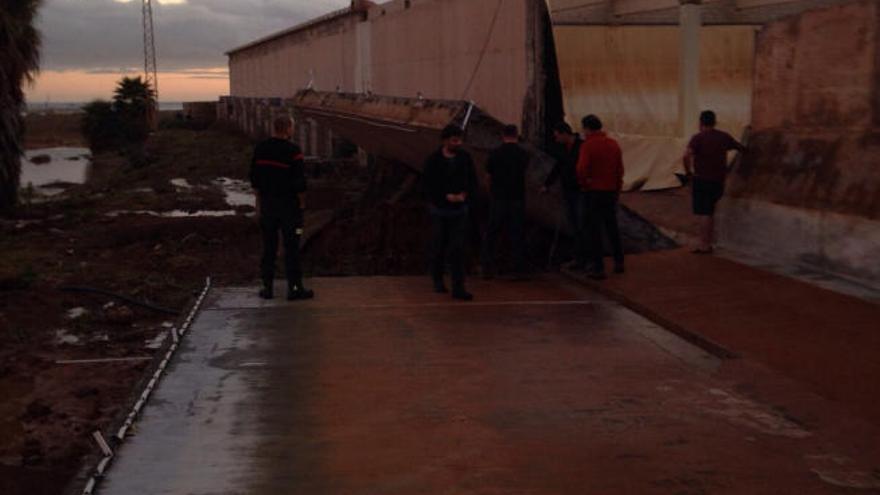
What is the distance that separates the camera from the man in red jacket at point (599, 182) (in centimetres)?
1039

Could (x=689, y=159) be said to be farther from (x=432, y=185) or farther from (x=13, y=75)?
(x=13, y=75)

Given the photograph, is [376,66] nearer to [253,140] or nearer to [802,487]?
[802,487]

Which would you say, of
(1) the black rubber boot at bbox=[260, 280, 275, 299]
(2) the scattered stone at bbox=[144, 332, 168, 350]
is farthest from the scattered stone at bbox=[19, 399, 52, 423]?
(1) the black rubber boot at bbox=[260, 280, 275, 299]

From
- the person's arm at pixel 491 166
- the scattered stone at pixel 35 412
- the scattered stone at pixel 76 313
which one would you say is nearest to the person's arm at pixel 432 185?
the person's arm at pixel 491 166

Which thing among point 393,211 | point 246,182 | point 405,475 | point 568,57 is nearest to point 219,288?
point 393,211

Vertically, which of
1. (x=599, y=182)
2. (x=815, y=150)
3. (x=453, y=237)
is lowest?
(x=453, y=237)

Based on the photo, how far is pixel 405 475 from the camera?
4.88m

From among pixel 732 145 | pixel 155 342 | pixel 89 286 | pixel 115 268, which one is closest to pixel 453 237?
pixel 732 145

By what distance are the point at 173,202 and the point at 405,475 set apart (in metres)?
21.2

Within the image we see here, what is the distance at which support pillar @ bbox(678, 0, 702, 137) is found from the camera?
16375 millimetres

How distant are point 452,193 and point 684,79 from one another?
8.18m

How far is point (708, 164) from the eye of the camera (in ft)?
35.9

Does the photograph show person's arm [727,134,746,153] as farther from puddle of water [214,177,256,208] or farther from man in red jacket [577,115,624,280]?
puddle of water [214,177,256,208]

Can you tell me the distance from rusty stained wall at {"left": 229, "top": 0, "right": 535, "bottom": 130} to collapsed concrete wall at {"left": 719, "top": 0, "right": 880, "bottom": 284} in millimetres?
3253
